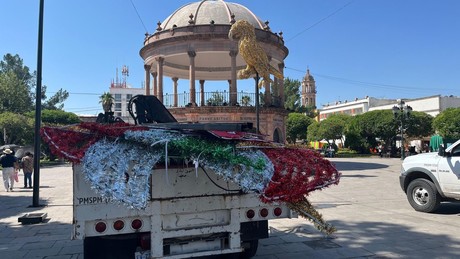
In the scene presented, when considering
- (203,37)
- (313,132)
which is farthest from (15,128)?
(313,132)

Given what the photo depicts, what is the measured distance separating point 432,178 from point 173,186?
6830mm

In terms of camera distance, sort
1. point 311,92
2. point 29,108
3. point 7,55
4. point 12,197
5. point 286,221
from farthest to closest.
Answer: point 311,92 → point 7,55 → point 29,108 → point 12,197 → point 286,221

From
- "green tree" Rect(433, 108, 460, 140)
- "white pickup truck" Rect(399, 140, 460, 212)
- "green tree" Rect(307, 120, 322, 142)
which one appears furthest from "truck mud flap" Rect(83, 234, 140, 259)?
"green tree" Rect(307, 120, 322, 142)

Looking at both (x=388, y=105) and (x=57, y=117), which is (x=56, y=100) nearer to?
(x=57, y=117)

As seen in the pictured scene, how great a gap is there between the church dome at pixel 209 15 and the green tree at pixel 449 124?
2877 centimetres

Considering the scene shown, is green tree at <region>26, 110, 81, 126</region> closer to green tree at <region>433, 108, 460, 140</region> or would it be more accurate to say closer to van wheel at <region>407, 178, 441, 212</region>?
green tree at <region>433, 108, 460, 140</region>

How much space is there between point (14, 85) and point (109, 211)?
5983cm

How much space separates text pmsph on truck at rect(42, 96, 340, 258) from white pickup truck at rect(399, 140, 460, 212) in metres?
4.96

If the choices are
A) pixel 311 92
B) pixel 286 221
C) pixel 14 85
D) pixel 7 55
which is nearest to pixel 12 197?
pixel 286 221

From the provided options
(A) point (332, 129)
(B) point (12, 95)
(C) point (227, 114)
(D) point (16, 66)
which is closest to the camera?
(C) point (227, 114)

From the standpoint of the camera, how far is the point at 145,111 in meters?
7.12

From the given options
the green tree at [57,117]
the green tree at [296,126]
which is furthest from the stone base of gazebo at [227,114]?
the green tree at [296,126]

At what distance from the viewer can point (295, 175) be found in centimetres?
413

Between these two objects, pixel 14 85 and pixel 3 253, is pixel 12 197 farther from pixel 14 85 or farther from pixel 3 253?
pixel 14 85
